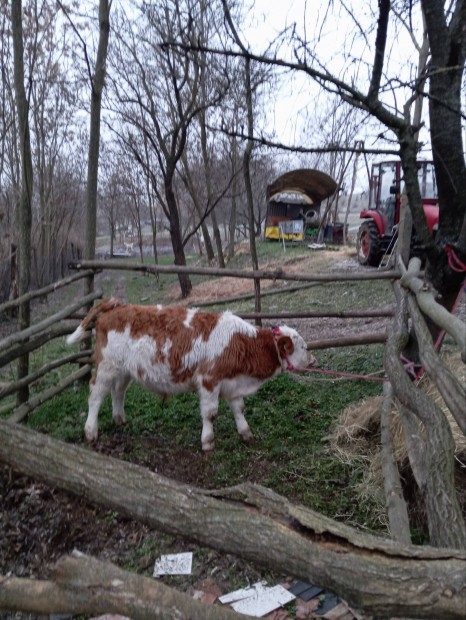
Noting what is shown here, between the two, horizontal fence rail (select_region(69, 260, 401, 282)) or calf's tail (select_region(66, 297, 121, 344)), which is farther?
horizontal fence rail (select_region(69, 260, 401, 282))

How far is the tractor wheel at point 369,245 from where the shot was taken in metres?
15.1

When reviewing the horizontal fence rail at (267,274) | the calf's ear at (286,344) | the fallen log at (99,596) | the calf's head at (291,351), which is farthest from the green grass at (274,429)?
the fallen log at (99,596)

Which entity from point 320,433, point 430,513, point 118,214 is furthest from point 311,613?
point 118,214

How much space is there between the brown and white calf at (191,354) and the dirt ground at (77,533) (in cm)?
62

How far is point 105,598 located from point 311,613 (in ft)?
5.78

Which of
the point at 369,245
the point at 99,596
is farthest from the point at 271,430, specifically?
the point at 369,245

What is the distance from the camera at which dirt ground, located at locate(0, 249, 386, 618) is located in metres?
3.21

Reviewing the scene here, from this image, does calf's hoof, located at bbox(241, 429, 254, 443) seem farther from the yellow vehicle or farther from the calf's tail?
the yellow vehicle

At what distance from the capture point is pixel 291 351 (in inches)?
192

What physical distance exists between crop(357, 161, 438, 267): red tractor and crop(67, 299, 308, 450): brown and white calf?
410 inches

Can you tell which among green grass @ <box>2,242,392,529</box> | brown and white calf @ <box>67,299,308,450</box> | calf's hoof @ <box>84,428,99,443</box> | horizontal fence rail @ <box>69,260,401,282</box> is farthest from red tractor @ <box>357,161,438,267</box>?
calf's hoof @ <box>84,428,99,443</box>

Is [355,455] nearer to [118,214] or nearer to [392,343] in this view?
[392,343]

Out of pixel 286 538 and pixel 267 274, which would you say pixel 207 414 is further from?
pixel 286 538

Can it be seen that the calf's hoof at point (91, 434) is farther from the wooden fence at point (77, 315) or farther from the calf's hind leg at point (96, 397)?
the wooden fence at point (77, 315)
